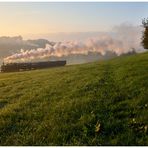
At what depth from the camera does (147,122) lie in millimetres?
11609

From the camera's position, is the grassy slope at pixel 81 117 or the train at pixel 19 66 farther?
the train at pixel 19 66

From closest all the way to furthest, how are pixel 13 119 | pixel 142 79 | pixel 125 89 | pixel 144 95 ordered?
pixel 13 119, pixel 144 95, pixel 125 89, pixel 142 79

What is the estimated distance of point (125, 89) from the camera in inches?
672

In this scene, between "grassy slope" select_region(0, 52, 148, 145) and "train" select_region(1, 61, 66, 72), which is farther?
"train" select_region(1, 61, 66, 72)

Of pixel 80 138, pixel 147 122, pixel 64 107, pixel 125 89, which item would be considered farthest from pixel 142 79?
pixel 80 138

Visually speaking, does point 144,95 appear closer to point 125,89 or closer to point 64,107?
point 125,89

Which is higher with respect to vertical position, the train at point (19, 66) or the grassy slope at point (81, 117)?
the grassy slope at point (81, 117)

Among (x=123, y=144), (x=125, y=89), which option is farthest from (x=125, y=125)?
(x=125, y=89)

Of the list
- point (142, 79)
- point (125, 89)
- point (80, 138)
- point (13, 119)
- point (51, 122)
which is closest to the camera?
point (80, 138)

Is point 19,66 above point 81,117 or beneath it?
beneath

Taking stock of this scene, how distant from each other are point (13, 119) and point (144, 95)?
5.30m

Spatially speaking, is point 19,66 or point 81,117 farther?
point 19,66

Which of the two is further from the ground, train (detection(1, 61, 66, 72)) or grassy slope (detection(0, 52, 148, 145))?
grassy slope (detection(0, 52, 148, 145))

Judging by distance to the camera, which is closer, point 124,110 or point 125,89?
point 124,110
